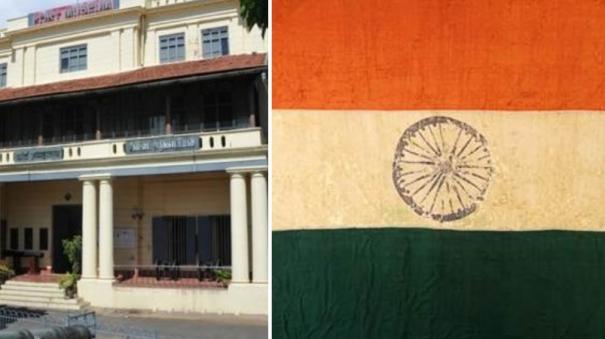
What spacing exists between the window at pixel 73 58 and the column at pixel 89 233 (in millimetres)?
4903

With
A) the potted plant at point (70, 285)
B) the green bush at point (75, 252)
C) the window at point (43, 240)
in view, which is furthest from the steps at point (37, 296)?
the window at point (43, 240)

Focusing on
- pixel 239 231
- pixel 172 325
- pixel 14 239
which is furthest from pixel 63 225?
pixel 239 231

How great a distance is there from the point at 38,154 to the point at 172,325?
7.72 metres

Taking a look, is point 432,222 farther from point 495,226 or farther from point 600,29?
point 600,29

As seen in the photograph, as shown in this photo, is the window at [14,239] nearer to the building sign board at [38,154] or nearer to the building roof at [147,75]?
the building sign board at [38,154]

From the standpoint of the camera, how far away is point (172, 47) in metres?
20.2

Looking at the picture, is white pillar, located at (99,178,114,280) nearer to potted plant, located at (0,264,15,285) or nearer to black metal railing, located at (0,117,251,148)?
black metal railing, located at (0,117,251,148)

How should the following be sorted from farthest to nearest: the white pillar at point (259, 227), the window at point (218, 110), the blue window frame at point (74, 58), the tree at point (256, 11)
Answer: the blue window frame at point (74, 58) < the window at point (218, 110) < the white pillar at point (259, 227) < the tree at point (256, 11)

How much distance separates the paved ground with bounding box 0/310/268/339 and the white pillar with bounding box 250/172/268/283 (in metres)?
1.21

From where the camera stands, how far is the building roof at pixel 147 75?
17.4 m

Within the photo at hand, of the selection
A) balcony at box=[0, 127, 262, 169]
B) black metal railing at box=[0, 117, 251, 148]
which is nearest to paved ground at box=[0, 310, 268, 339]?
balcony at box=[0, 127, 262, 169]

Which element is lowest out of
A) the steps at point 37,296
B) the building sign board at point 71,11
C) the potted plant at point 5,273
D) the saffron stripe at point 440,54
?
the steps at point 37,296

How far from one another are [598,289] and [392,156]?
2270mm

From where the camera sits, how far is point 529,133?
583 cm
